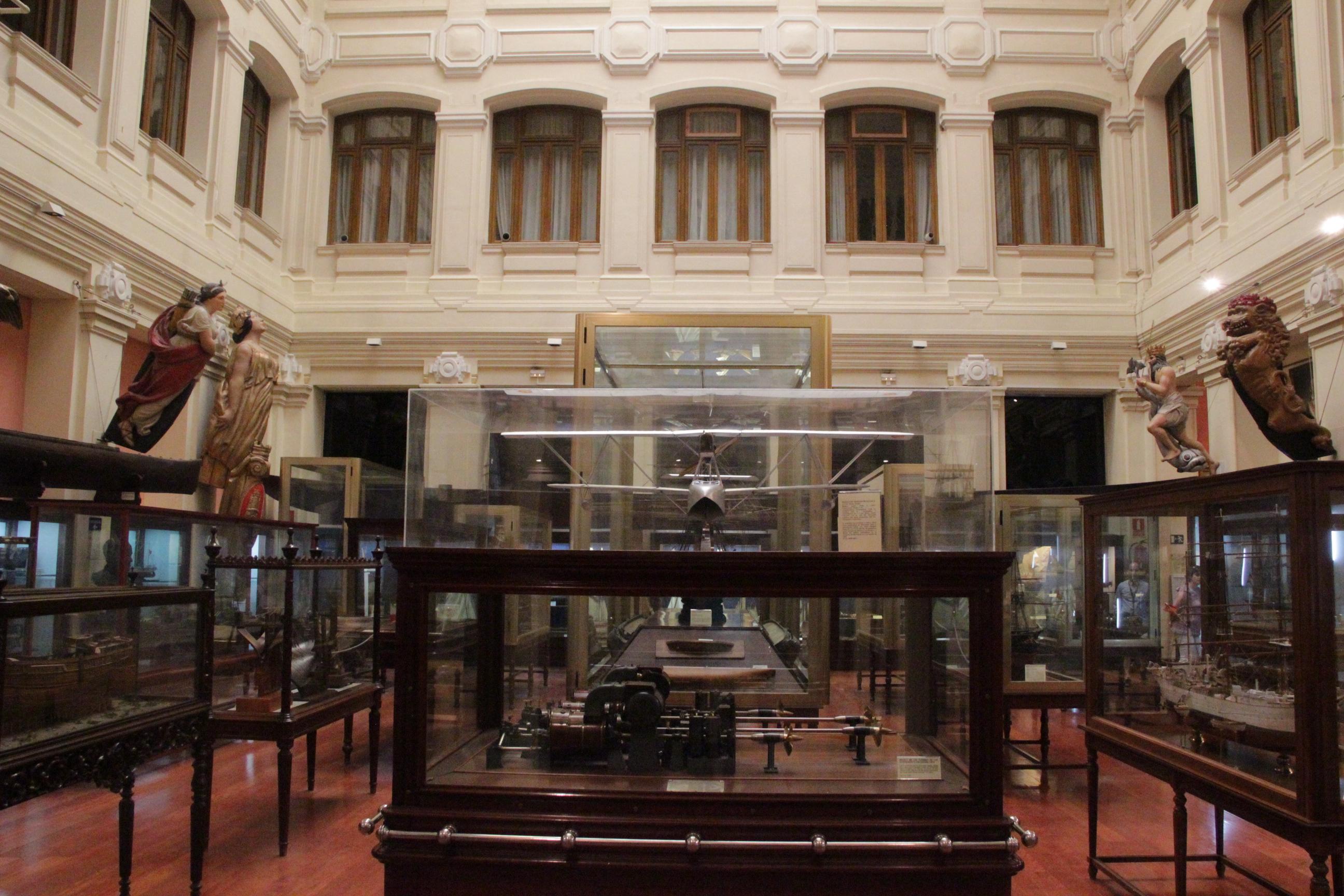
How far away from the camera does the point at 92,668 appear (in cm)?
341

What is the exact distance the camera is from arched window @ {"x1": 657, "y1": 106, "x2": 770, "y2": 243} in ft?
39.6

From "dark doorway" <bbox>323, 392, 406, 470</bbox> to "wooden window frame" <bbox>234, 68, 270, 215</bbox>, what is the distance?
8.10 ft

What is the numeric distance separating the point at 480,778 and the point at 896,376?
9.12 m

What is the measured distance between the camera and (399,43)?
39.7ft

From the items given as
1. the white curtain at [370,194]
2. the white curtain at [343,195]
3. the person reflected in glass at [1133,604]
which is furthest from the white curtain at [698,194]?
the person reflected in glass at [1133,604]

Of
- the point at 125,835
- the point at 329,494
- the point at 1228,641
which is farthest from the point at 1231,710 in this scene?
the point at 329,494

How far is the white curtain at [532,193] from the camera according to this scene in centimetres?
1216

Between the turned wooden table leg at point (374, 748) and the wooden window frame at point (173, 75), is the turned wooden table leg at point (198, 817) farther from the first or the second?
the wooden window frame at point (173, 75)

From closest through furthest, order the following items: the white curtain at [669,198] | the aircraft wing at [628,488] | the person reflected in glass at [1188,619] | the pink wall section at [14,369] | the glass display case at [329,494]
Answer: the aircraft wing at [628,488] → the person reflected in glass at [1188,619] → the pink wall section at [14,369] → the glass display case at [329,494] → the white curtain at [669,198]

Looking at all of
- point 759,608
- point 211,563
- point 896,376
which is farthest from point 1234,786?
point 896,376

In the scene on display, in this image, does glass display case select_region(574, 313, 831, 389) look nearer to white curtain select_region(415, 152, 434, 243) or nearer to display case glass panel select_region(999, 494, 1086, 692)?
display case glass panel select_region(999, 494, 1086, 692)

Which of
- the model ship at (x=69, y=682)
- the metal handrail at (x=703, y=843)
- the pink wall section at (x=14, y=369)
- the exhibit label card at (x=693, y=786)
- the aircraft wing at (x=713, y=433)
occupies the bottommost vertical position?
the metal handrail at (x=703, y=843)

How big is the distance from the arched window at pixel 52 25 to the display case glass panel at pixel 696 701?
711 centimetres

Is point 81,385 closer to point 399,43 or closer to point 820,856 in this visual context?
point 399,43
